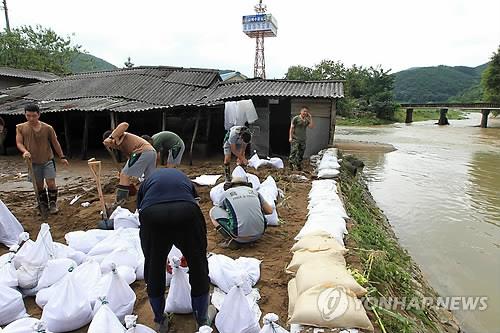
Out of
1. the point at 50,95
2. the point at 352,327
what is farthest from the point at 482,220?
the point at 50,95

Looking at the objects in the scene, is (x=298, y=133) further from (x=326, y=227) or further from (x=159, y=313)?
(x=159, y=313)

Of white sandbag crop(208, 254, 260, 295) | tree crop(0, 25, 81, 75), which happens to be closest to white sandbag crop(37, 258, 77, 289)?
white sandbag crop(208, 254, 260, 295)

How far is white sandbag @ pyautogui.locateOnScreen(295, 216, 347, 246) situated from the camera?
3.35m

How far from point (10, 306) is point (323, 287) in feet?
6.61

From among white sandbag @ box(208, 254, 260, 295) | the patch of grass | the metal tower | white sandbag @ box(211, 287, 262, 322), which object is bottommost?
the patch of grass

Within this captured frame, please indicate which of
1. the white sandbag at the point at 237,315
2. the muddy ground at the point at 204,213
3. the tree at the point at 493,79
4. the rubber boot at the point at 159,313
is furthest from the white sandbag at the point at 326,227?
the tree at the point at 493,79

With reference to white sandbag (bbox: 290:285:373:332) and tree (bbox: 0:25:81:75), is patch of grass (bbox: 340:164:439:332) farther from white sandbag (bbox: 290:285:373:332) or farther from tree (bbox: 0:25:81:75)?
tree (bbox: 0:25:81:75)

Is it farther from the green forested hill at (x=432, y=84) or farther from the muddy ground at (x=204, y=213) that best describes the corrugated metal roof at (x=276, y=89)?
the green forested hill at (x=432, y=84)

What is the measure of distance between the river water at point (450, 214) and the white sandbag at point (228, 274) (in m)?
2.63

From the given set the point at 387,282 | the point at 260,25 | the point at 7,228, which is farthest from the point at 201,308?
the point at 260,25

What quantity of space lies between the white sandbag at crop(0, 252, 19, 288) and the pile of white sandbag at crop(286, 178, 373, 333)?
200 centimetres

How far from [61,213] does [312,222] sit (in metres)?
3.25

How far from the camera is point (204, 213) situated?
4707 millimetres

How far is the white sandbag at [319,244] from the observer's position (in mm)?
2900
